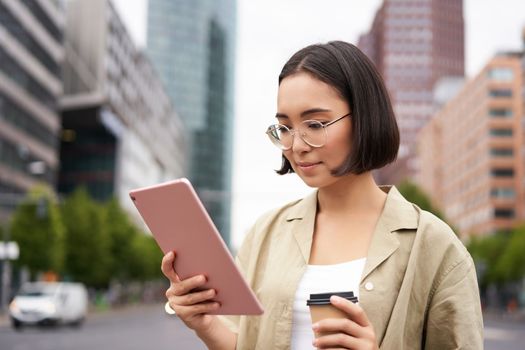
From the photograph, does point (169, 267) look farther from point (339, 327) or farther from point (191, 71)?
point (191, 71)

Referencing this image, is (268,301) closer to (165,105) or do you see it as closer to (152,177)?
(152,177)

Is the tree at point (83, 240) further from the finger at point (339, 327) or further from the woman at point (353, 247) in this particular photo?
the finger at point (339, 327)

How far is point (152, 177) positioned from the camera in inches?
4469

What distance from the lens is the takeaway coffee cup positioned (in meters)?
2.20

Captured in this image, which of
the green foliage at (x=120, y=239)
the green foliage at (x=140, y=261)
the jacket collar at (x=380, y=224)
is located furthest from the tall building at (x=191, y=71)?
the jacket collar at (x=380, y=224)

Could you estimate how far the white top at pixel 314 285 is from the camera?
2570 mm

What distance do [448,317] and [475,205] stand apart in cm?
9835

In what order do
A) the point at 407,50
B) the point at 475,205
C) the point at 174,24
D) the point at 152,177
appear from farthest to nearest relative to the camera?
the point at 174,24 → the point at 407,50 → the point at 152,177 → the point at 475,205

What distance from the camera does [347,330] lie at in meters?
2.22

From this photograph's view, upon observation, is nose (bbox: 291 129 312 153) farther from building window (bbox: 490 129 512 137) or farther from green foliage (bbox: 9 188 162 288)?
building window (bbox: 490 129 512 137)

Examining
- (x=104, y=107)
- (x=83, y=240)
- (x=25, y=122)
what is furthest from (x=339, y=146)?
(x=104, y=107)

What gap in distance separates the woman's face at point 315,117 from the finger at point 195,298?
1.49ft

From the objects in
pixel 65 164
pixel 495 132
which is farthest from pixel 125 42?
pixel 495 132

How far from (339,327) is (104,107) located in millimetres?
81630
